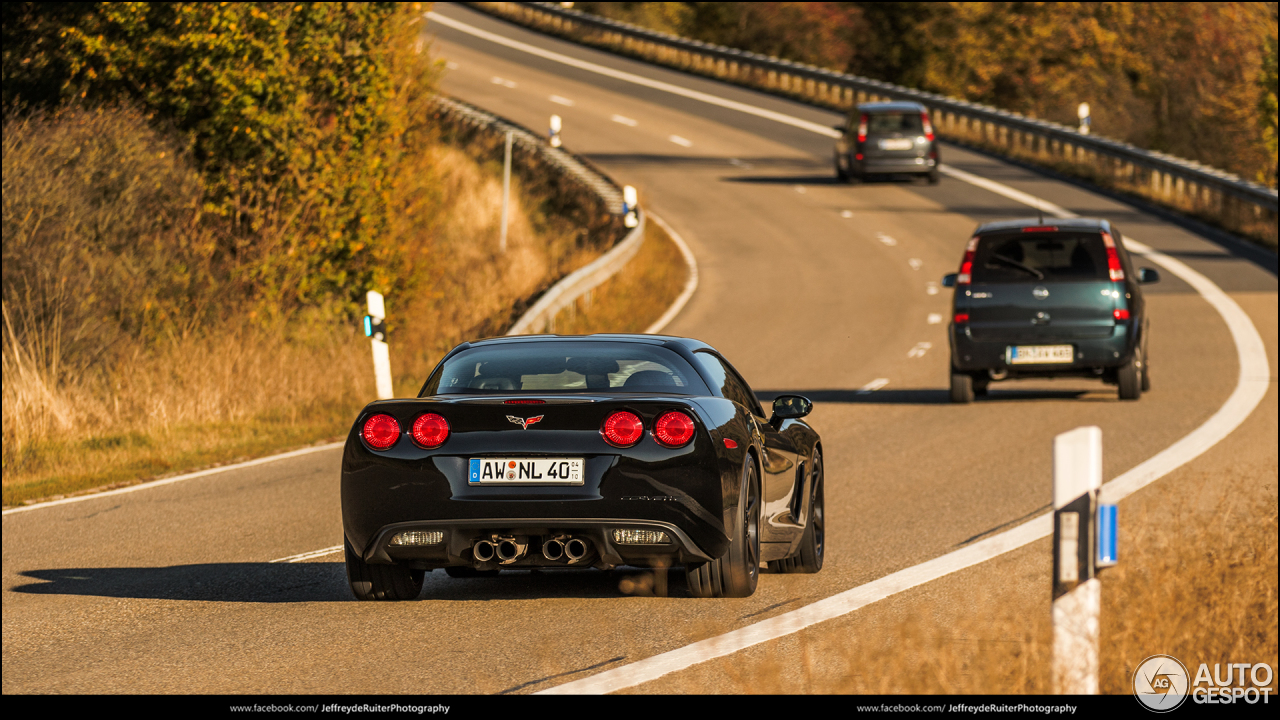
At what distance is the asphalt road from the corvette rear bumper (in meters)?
0.31

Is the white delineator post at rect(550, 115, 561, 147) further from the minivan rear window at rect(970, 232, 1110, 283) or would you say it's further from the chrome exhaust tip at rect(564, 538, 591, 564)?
the chrome exhaust tip at rect(564, 538, 591, 564)

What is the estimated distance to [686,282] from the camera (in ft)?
95.7

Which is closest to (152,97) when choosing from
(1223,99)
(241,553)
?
(241,553)

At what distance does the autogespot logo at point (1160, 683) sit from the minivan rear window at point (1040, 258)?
11512 millimetres

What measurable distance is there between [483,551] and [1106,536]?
3.25 meters

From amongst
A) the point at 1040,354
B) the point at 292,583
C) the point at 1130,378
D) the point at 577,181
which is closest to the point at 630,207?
the point at 577,181

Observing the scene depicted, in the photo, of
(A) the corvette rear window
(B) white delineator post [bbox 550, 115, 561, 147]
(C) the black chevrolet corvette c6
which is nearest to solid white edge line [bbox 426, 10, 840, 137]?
(B) white delineator post [bbox 550, 115, 561, 147]

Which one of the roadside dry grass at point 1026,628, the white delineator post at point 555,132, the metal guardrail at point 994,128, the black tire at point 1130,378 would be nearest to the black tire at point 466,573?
the roadside dry grass at point 1026,628

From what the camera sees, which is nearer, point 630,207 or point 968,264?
point 968,264

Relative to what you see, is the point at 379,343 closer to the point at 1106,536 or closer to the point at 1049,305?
the point at 1049,305

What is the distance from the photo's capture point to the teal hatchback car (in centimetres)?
1719

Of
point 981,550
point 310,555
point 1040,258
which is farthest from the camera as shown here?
point 1040,258

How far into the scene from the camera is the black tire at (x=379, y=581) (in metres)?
8.09

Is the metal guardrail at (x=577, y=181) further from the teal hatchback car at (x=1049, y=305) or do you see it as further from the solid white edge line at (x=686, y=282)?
the teal hatchback car at (x=1049, y=305)
